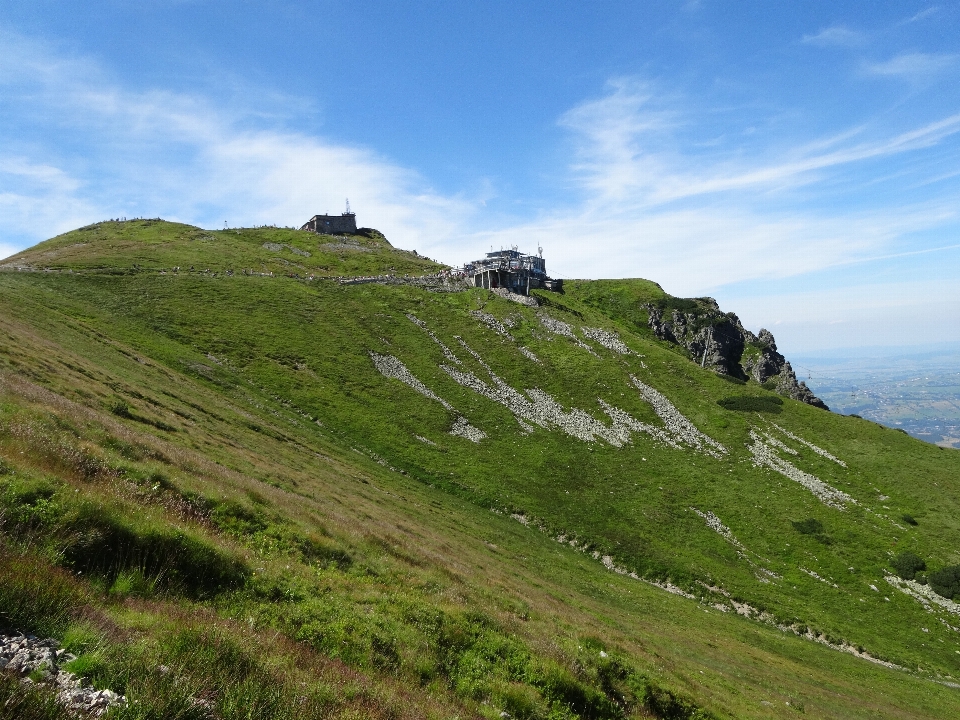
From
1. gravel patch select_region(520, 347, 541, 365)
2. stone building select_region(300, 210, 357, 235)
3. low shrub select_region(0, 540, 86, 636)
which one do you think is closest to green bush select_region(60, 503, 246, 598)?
low shrub select_region(0, 540, 86, 636)

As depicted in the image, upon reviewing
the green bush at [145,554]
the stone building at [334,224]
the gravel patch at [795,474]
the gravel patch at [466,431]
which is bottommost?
the gravel patch at [795,474]

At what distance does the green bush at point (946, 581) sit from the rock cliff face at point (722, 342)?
76012 millimetres

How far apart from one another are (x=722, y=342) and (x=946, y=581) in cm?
9019

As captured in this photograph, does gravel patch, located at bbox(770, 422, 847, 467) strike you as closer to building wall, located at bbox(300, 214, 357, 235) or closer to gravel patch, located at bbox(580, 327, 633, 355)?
gravel patch, located at bbox(580, 327, 633, 355)

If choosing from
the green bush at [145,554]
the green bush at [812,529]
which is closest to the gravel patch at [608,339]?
the green bush at [812,529]

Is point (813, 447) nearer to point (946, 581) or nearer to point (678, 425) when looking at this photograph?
point (678, 425)

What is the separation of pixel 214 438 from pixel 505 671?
2811cm

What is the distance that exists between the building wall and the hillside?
222 ft

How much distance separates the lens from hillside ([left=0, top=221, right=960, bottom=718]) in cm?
1021

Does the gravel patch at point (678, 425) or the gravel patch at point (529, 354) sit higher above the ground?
the gravel patch at point (529, 354)

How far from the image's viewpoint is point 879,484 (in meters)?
62.4

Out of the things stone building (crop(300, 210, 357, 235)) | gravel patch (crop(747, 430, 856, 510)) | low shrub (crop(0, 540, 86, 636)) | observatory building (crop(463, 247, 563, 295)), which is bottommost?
gravel patch (crop(747, 430, 856, 510))

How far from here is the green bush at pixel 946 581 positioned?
1837 inches

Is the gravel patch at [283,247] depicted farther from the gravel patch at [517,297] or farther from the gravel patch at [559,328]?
the gravel patch at [559,328]
